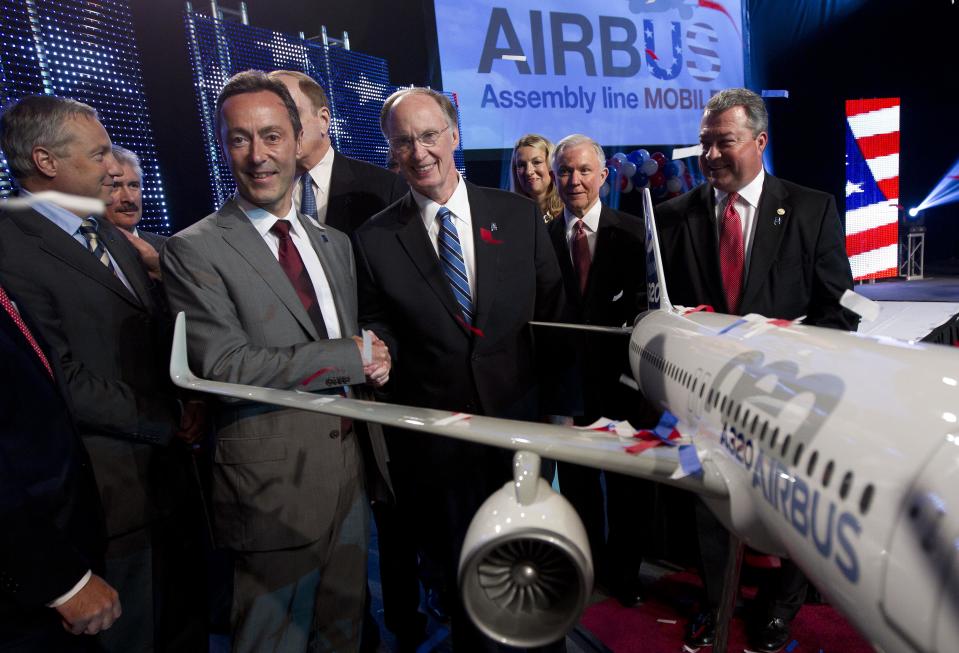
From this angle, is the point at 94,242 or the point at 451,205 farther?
the point at 451,205

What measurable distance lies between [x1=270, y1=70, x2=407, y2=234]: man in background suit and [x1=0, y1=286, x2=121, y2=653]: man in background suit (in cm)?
240

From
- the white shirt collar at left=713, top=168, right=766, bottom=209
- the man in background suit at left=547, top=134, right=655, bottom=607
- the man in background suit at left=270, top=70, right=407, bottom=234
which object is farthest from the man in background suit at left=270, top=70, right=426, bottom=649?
the white shirt collar at left=713, top=168, right=766, bottom=209

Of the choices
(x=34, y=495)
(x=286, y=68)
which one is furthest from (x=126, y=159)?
(x=286, y=68)

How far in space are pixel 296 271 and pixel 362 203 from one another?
1643 millimetres

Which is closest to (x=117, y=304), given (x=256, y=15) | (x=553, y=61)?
(x=256, y=15)

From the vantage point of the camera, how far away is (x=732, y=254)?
4.30m

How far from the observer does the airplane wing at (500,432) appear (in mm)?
2498

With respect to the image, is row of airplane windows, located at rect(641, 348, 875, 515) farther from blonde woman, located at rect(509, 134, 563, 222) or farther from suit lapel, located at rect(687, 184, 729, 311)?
blonde woman, located at rect(509, 134, 563, 222)

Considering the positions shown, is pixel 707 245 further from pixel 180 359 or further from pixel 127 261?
pixel 127 261

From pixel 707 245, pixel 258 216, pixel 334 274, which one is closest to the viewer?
pixel 258 216

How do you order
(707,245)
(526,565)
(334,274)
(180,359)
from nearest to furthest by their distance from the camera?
(526,565), (180,359), (334,274), (707,245)

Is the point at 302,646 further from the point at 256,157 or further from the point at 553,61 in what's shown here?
the point at 553,61

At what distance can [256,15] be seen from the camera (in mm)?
8781

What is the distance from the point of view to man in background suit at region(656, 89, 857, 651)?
4.07 m
